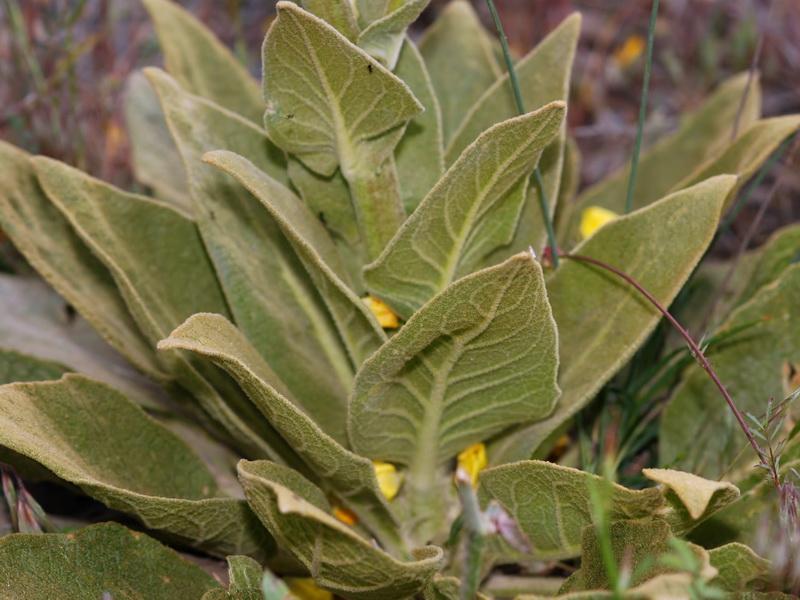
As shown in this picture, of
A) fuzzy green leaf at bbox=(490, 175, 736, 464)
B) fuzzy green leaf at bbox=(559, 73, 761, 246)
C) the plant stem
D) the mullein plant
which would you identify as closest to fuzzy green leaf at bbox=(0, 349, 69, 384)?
the mullein plant

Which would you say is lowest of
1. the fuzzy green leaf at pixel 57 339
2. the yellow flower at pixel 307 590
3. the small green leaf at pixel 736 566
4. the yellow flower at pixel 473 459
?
the yellow flower at pixel 307 590

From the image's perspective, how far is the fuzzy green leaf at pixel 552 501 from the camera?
139cm

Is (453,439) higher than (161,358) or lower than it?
lower

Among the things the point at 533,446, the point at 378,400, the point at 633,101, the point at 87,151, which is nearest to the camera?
the point at 378,400

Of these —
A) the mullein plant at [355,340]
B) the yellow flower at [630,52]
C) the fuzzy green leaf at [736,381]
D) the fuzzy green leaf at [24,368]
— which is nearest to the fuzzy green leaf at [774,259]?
Answer: the mullein plant at [355,340]

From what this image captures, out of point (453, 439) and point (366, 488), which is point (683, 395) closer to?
point (453, 439)

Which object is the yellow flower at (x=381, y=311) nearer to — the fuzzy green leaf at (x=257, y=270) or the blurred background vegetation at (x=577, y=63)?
the fuzzy green leaf at (x=257, y=270)

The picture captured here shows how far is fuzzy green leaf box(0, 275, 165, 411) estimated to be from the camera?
2.10 metres

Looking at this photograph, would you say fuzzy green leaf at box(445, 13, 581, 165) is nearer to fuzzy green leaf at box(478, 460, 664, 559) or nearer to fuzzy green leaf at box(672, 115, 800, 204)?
fuzzy green leaf at box(672, 115, 800, 204)

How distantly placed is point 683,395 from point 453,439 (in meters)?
0.59

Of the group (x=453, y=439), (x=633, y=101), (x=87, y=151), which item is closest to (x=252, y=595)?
(x=453, y=439)

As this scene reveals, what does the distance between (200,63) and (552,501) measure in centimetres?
138

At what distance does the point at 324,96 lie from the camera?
1514 mm

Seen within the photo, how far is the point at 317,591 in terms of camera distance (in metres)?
1.75
